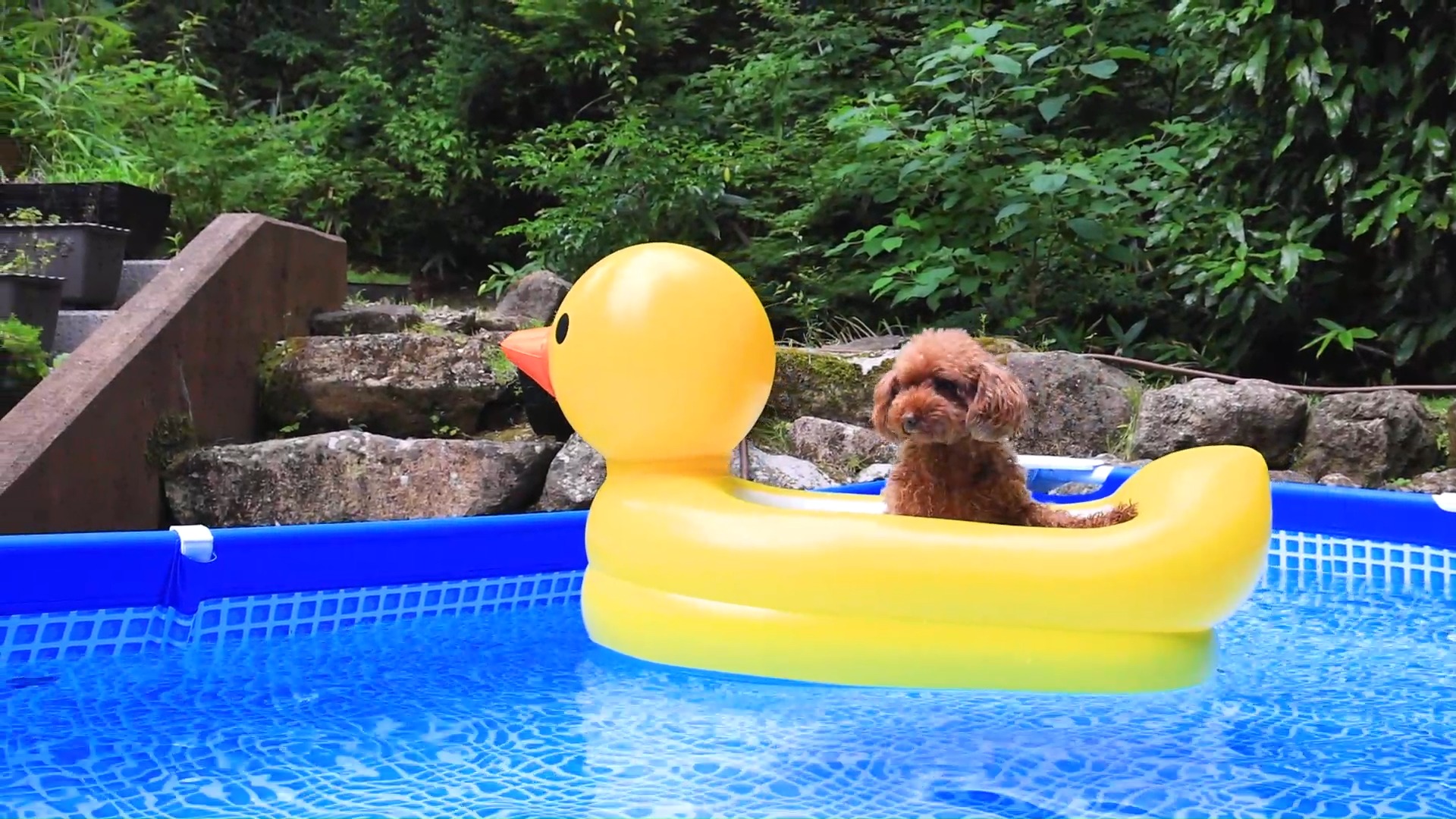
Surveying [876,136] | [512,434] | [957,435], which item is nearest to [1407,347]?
[876,136]

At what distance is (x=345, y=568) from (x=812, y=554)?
1351 mm

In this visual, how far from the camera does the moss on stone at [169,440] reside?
3.85m

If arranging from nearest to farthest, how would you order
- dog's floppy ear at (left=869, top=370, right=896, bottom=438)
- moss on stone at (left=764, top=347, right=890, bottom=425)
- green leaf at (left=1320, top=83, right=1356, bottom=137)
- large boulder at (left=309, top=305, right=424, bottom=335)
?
dog's floppy ear at (left=869, top=370, right=896, bottom=438) < moss on stone at (left=764, top=347, right=890, bottom=425) < large boulder at (left=309, top=305, right=424, bottom=335) < green leaf at (left=1320, top=83, right=1356, bottom=137)

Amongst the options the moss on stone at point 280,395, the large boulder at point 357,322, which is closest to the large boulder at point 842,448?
the large boulder at point 357,322

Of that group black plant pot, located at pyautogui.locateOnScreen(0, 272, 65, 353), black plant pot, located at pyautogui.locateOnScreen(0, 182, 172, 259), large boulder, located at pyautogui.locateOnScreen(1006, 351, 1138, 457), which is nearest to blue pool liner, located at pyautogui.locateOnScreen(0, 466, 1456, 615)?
large boulder, located at pyautogui.locateOnScreen(1006, 351, 1138, 457)

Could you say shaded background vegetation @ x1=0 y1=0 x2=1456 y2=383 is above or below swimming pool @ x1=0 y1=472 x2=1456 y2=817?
above

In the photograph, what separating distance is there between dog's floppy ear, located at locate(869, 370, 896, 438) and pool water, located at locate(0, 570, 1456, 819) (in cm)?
63

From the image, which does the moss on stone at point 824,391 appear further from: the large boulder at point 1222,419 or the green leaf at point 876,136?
the green leaf at point 876,136

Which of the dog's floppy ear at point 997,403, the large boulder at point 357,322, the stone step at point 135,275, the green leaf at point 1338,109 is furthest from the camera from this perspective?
the green leaf at point 1338,109

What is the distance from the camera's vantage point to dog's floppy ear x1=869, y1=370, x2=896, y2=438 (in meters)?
2.41

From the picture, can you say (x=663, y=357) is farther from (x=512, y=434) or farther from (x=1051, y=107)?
(x=1051, y=107)

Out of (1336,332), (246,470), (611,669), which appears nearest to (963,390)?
(611,669)

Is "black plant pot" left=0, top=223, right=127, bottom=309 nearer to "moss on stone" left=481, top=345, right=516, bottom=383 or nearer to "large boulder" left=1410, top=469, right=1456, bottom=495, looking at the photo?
"moss on stone" left=481, top=345, right=516, bottom=383

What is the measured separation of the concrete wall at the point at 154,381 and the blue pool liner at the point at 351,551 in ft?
2.34
